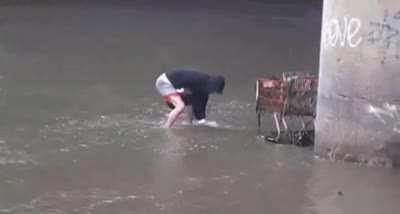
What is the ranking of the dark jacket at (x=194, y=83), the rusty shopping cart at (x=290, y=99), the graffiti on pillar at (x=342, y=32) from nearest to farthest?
the graffiti on pillar at (x=342, y=32), the rusty shopping cart at (x=290, y=99), the dark jacket at (x=194, y=83)

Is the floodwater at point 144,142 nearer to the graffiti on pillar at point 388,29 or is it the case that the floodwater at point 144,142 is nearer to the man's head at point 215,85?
the man's head at point 215,85

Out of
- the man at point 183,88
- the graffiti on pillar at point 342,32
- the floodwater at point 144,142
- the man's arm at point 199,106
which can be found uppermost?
the graffiti on pillar at point 342,32

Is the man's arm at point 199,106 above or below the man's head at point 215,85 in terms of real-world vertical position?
below

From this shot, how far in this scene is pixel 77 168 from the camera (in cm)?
955

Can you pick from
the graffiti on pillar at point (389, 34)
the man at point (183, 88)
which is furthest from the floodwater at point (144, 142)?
the graffiti on pillar at point (389, 34)

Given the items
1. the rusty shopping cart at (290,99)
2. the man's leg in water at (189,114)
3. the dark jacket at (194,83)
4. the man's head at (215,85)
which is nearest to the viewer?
the rusty shopping cart at (290,99)

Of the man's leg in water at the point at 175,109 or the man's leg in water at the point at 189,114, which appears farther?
the man's leg in water at the point at 189,114

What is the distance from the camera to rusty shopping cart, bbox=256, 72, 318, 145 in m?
10.8

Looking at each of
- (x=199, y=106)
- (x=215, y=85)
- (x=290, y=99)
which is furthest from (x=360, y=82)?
(x=199, y=106)

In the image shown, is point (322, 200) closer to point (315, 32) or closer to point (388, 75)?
point (388, 75)

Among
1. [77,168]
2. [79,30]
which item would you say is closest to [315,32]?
[79,30]

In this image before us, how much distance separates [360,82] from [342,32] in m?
0.55

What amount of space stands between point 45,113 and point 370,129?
4.34 meters

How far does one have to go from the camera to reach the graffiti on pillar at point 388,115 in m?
9.78
